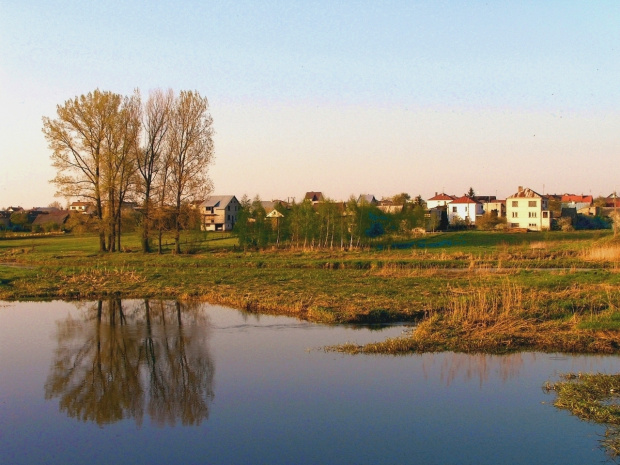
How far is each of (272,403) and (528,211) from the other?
8413cm

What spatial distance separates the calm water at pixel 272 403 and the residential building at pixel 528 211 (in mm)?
76866

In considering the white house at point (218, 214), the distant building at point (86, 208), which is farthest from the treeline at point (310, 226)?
the white house at point (218, 214)

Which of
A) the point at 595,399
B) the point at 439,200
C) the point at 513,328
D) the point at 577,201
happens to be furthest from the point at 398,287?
the point at 577,201

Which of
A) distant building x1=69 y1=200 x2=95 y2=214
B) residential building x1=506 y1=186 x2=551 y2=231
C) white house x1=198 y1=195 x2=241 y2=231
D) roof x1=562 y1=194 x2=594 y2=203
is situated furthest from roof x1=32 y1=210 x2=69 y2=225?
roof x1=562 y1=194 x2=594 y2=203

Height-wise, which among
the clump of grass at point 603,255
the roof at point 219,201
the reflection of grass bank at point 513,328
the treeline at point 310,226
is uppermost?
the roof at point 219,201

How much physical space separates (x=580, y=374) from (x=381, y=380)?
3.93 m

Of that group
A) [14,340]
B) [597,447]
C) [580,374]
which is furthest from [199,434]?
[14,340]

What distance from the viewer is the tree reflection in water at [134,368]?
11.5 metres

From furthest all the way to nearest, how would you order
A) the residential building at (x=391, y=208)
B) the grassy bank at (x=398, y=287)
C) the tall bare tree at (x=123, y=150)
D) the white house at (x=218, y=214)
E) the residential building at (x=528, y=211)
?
1. the white house at (x=218, y=214)
2. the residential building at (x=528, y=211)
3. the residential building at (x=391, y=208)
4. the tall bare tree at (x=123, y=150)
5. the grassy bank at (x=398, y=287)

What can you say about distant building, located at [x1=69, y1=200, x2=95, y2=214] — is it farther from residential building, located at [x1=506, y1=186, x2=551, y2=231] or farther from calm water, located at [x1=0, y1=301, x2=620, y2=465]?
residential building, located at [x1=506, y1=186, x2=551, y2=231]

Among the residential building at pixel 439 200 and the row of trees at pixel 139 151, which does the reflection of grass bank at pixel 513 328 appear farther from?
the residential building at pixel 439 200

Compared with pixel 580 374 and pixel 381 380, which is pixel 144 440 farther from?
pixel 580 374

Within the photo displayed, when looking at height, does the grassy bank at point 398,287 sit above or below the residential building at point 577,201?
below

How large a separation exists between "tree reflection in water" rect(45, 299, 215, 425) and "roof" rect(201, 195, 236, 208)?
7193 centimetres
